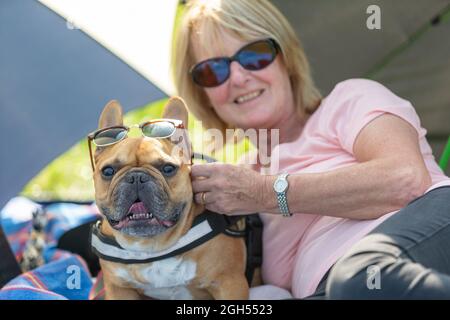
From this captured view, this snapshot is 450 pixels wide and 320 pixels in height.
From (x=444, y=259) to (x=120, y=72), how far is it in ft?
4.41

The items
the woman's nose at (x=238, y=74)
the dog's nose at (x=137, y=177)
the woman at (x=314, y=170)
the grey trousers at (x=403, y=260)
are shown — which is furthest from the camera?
the woman's nose at (x=238, y=74)

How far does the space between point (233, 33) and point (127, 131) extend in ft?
1.62

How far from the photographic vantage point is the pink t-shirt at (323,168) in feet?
4.92

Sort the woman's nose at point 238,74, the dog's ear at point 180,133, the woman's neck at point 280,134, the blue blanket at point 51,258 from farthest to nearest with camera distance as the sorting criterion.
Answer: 1. the woman's neck at point 280,134
2. the woman's nose at point 238,74
3. the blue blanket at point 51,258
4. the dog's ear at point 180,133

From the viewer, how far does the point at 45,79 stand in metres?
2.13

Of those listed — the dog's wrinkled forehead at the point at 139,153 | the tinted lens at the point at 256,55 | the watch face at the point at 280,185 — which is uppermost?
the tinted lens at the point at 256,55

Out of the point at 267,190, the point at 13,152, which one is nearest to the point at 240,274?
the point at 267,190

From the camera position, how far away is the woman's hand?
1489mm

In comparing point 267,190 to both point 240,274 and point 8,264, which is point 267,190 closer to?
point 240,274

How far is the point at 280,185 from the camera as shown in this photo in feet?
4.84

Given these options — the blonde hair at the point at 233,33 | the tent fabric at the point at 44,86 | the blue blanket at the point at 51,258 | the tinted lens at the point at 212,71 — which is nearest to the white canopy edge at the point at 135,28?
the tent fabric at the point at 44,86

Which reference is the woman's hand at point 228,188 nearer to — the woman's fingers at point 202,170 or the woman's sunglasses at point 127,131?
the woman's fingers at point 202,170

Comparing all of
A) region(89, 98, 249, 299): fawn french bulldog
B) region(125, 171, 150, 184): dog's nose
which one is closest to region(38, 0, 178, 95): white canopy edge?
region(89, 98, 249, 299): fawn french bulldog

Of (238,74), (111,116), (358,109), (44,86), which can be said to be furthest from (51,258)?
(358,109)
